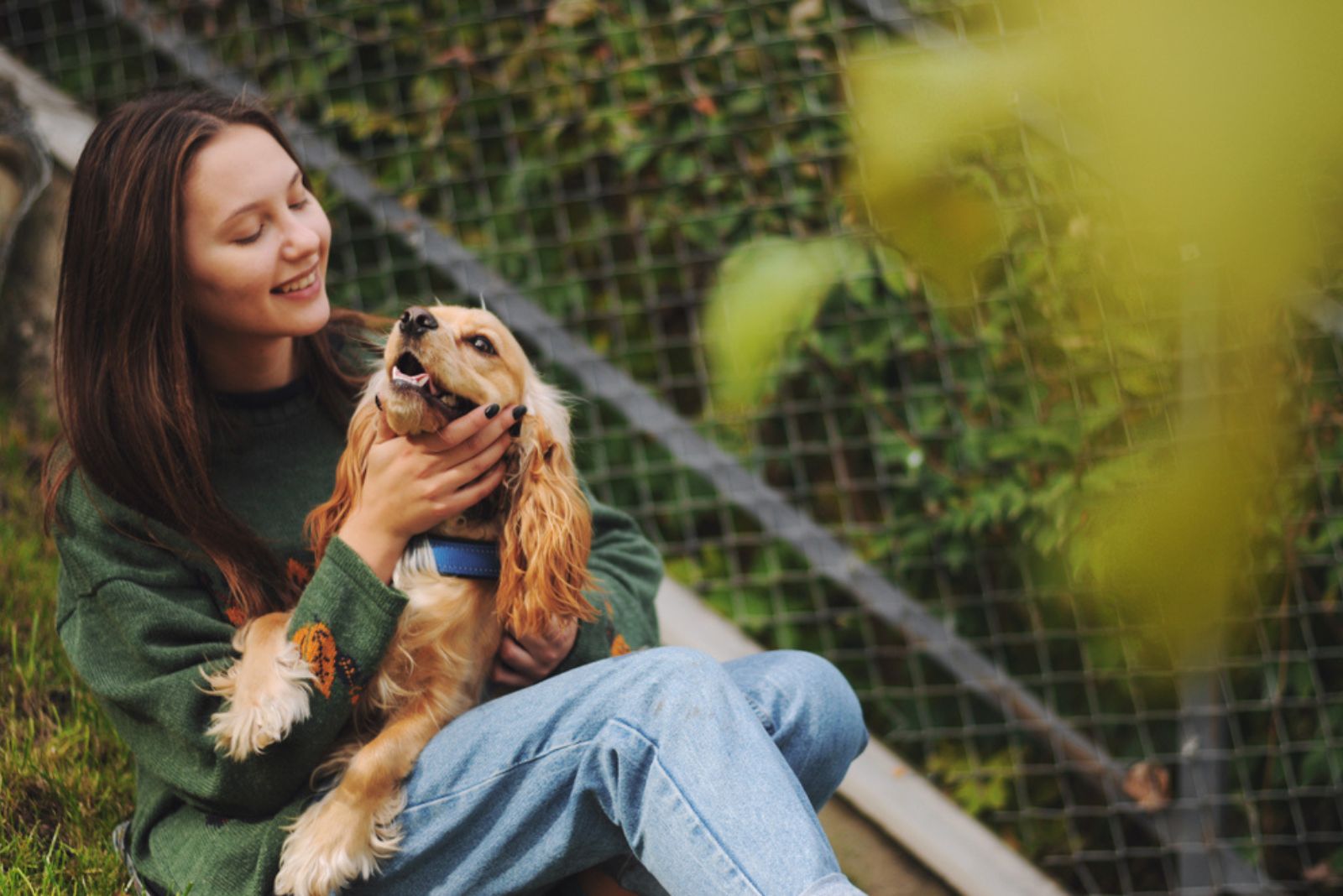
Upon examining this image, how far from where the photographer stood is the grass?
2.25 m

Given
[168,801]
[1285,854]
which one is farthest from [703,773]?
[1285,854]

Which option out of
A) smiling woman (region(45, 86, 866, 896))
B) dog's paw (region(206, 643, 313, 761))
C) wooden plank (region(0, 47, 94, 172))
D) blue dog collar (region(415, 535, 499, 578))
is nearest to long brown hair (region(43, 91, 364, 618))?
smiling woman (region(45, 86, 866, 896))

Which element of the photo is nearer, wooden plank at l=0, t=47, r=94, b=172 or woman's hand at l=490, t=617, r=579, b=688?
woman's hand at l=490, t=617, r=579, b=688

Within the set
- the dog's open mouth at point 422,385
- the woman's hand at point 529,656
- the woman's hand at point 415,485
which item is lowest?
the woman's hand at point 529,656

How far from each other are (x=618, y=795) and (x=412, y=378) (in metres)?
0.72

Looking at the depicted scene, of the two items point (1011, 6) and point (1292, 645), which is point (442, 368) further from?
point (1292, 645)

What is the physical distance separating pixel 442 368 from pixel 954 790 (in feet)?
7.94

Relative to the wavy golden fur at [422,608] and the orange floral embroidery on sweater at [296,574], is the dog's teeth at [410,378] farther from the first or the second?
the orange floral embroidery on sweater at [296,574]

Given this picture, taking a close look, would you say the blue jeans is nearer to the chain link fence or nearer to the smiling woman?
the smiling woman

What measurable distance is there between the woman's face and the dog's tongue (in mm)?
325

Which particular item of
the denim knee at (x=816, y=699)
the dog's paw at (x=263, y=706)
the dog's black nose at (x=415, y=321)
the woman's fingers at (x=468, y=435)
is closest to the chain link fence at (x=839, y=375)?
the denim knee at (x=816, y=699)

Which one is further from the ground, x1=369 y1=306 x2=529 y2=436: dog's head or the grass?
x1=369 y1=306 x2=529 y2=436: dog's head

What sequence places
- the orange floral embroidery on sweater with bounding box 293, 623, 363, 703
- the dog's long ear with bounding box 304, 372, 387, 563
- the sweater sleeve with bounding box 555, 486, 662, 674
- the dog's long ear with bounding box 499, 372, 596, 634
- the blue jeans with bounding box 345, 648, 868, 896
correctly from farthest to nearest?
1. the sweater sleeve with bounding box 555, 486, 662, 674
2. the dog's long ear with bounding box 304, 372, 387, 563
3. the dog's long ear with bounding box 499, 372, 596, 634
4. the orange floral embroidery on sweater with bounding box 293, 623, 363, 703
5. the blue jeans with bounding box 345, 648, 868, 896

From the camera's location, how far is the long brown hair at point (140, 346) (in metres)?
2.05
